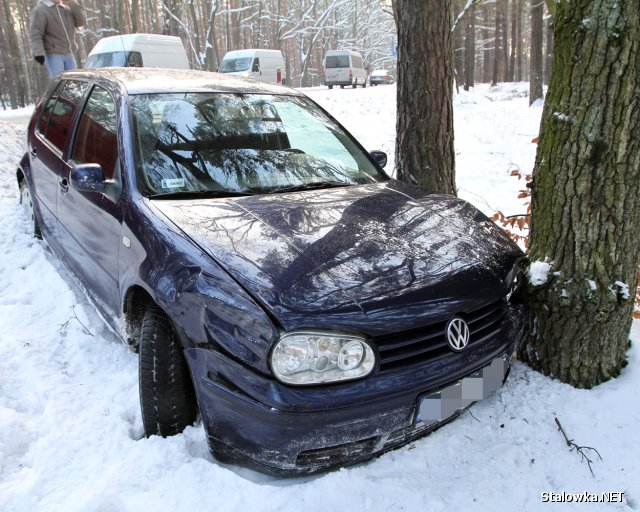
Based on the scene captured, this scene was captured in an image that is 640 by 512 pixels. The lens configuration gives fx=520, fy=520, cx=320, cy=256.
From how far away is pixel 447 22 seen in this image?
4.19 meters

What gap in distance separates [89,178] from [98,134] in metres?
0.60

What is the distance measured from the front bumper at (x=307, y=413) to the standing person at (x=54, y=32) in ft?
25.1

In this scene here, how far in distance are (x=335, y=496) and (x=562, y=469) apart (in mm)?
963

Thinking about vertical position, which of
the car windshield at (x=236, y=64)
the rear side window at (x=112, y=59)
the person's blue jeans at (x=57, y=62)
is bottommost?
the person's blue jeans at (x=57, y=62)

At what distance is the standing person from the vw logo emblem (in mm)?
7911

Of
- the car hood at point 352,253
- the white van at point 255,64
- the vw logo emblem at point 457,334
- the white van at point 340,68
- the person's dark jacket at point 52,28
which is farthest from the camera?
the white van at point 340,68

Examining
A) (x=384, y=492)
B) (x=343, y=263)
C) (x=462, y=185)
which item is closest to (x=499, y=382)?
(x=384, y=492)

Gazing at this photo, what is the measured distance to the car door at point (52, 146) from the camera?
12.1 ft

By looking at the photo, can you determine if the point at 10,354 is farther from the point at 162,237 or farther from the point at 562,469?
the point at 562,469

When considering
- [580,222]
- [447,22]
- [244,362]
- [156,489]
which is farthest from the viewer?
[447,22]

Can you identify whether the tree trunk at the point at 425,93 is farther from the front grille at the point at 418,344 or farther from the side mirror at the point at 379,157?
the front grille at the point at 418,344

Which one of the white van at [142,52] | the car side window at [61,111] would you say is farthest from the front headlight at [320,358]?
the white van at [142,52]

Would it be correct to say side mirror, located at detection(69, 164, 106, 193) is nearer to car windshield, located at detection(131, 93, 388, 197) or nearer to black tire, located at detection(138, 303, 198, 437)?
car windshield, located at detection(131, 93, 388, 197)

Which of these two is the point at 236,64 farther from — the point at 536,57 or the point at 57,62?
the point at 57,62
